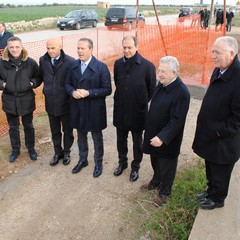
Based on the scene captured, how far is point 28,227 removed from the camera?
3572 millimetres

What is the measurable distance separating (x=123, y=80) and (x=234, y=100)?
5.16ft

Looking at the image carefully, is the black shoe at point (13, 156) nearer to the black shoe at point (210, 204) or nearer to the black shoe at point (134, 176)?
the black shoe at point (134, 176)

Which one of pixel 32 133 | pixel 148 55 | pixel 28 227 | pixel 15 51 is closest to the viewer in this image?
pixel 28 227

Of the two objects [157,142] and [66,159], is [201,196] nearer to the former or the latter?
[157,142]

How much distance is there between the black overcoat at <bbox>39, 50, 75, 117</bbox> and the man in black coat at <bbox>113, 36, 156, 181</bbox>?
765mm

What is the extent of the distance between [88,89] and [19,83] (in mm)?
1104

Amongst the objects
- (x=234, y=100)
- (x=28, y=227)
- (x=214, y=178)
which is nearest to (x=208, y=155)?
(x=214, y=178)

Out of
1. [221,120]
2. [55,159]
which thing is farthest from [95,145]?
[221,120]

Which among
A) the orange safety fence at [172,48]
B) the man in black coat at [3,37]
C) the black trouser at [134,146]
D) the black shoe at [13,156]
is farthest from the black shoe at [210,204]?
the man in black coat at [3,37]

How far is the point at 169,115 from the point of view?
10.6 ft

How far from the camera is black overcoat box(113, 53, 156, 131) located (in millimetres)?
3789

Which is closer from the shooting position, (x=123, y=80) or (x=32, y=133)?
(x=123, y=80)

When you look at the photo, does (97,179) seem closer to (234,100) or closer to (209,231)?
(209,231)

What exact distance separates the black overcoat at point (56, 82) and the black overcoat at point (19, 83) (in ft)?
0.61
